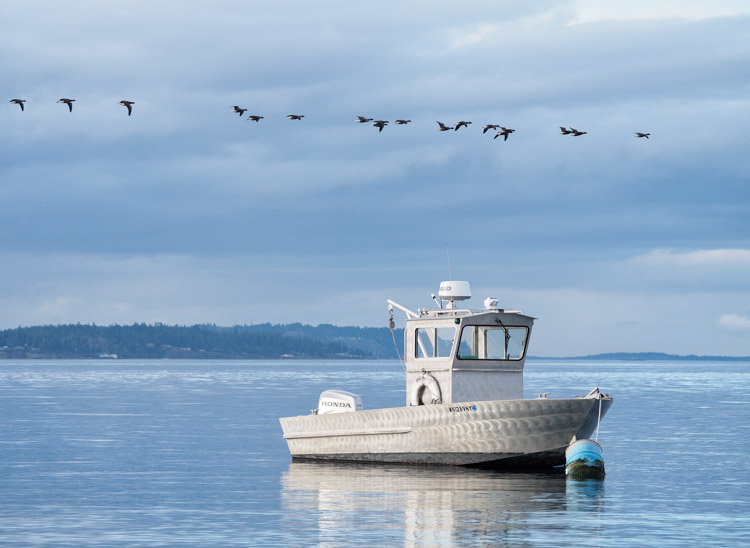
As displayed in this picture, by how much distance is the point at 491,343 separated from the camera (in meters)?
41.4

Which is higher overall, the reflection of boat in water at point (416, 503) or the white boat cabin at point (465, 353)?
the white boat cabin at point (465, 353)

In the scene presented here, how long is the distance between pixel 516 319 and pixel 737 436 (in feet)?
82.5

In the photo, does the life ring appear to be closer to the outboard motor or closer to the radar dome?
the radar dome

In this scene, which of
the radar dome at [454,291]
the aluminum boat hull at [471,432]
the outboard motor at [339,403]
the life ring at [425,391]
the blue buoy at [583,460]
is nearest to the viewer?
the blue buoy at [583,460]

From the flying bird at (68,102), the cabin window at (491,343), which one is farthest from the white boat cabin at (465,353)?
the flying bird at (68,102)

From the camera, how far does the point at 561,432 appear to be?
38.6m

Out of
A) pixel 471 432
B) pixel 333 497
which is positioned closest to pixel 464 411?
pixel 471 432

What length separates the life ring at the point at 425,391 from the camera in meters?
40.8

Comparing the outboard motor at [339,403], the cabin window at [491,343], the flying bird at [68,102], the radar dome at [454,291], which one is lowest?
the outboard motor at [339,403]

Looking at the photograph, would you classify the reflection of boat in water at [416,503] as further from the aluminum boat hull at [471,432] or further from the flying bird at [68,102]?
the flying bird at [68,102]

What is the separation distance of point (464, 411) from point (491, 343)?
316cm

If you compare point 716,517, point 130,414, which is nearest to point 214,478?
point 716,517

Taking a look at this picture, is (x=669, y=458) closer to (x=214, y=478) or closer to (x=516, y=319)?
(x=516, y=319)

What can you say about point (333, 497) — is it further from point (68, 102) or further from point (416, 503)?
point (68, 102)
